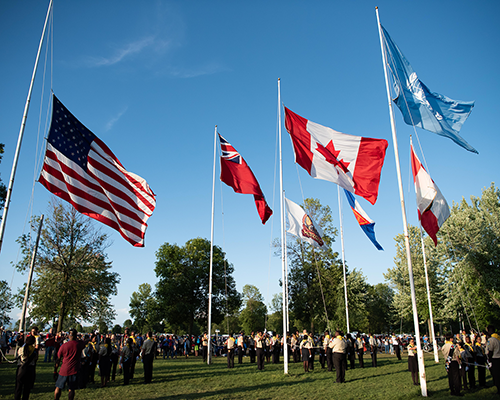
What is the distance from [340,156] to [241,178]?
5.50 m

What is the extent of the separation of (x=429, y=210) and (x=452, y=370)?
5.70m

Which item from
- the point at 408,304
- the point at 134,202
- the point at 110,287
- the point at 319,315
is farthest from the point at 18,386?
the point at 408,304

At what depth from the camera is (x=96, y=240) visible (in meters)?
33.8

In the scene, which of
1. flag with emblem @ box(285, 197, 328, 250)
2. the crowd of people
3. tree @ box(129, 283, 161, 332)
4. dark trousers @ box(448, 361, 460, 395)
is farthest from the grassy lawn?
tree @ box(129, 283, 161, 332)

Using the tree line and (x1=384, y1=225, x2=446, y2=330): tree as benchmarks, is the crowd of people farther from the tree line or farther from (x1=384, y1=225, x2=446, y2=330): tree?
(x1=384, y1=225, x2=446, y2=330): tree

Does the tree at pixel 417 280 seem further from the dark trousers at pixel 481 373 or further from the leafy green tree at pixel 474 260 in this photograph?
the dark trousers at pixel 481 373

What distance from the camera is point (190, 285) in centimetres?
5128

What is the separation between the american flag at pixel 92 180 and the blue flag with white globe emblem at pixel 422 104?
980 centimetres

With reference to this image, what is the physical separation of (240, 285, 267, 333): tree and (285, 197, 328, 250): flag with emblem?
86.1 m

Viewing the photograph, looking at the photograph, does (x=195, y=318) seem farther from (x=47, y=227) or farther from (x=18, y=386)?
(x=18, y=386)

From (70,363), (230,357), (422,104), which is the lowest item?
(230,357)

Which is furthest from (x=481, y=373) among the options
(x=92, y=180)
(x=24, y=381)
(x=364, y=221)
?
(x=92, y=180)

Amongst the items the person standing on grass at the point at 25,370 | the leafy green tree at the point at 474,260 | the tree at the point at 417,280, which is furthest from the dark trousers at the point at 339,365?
the tree at the point at 417,280

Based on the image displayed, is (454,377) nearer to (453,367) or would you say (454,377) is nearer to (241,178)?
(453,367)
